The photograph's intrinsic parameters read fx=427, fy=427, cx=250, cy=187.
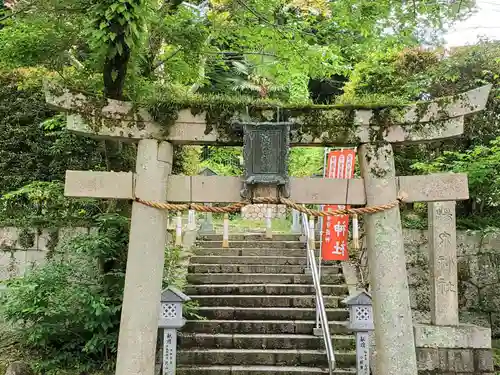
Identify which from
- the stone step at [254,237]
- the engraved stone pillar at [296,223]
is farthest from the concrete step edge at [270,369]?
the engraved stone pillar at [296,223]

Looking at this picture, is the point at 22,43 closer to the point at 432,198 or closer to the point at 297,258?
the point at 432,198

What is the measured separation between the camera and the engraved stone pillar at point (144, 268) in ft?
13.7

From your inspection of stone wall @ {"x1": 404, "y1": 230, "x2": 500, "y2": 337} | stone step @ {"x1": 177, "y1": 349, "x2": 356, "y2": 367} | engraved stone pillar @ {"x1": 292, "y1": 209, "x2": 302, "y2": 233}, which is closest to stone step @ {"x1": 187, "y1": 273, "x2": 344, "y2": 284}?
stone wall @ {"x1": 404, "y1": 230, "x2": 500, "y2": 337}

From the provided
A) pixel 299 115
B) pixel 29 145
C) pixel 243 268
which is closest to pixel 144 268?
pixel 299 115

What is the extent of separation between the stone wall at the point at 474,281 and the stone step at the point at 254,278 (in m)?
1.46

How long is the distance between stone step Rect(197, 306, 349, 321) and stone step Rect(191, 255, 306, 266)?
5.11 feet

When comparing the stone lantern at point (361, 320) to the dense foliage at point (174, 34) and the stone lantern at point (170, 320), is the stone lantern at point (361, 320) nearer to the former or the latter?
the stone lantern at point (170, 320)

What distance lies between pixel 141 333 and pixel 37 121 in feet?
23.2

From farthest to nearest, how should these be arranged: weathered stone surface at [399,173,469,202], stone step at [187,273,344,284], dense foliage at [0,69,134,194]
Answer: dense foliage at [0,69,134,194]
stone step at [187,273,344,284]
weathered stone surface at [399,173,469,202]

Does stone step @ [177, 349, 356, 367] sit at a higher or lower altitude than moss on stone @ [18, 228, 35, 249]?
lower

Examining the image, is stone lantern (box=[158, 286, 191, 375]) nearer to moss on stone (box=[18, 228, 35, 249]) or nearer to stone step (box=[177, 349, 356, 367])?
stone step (box=[177, 349, 356, 367])

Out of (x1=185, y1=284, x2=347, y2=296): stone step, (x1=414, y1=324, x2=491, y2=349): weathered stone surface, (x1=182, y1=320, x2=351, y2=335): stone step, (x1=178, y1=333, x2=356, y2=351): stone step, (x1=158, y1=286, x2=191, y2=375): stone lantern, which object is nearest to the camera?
(x1=158, y1=286, x2=191, y2=375): stone lantern

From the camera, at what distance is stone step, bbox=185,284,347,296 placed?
8.09 meters

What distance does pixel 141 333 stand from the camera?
4195 mm
